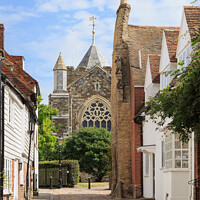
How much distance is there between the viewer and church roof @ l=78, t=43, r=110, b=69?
74438 millimetres

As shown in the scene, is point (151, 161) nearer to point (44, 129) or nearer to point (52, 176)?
point (52, 176)

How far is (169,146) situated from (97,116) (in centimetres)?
4673

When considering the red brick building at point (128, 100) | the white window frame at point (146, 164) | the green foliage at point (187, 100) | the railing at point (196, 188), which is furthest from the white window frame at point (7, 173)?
the red brick building at point (128, 100)

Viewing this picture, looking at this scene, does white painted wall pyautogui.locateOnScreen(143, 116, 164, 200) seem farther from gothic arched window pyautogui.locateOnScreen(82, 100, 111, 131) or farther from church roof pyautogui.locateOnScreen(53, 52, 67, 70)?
church roof pyautogui.locateOnScreen(53, 52, 67, 70)

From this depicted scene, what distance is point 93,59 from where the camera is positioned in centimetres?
7525

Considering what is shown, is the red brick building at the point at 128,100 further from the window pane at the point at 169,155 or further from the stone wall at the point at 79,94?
the stone wall at the point at 79,94

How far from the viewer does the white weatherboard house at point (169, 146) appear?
55.7 feet

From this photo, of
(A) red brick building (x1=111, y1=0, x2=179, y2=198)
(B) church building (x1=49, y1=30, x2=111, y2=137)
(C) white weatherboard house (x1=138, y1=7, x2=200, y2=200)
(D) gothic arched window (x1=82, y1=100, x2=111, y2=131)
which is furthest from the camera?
(D) gothic arched window (x1=82, y1=100, x2=111, y2=131)

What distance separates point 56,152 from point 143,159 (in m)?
30.2

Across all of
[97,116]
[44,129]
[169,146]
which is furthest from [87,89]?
[169,146]

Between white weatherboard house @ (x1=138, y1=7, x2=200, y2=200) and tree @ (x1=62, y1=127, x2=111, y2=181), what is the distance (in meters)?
28.7

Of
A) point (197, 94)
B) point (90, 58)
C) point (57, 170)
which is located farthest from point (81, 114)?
point (197, 94)

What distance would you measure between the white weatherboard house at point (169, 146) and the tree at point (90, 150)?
28665 mm

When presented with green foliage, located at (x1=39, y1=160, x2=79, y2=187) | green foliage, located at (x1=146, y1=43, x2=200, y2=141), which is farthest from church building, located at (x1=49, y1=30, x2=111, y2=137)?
green foliage, located at (x1=146, y1=43, x2=200, y2=141)
